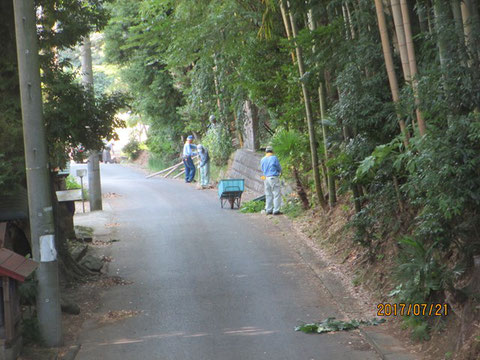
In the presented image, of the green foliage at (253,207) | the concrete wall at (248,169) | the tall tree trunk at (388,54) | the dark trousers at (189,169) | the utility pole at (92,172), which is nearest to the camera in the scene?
the tall tree trunk at (388,54)

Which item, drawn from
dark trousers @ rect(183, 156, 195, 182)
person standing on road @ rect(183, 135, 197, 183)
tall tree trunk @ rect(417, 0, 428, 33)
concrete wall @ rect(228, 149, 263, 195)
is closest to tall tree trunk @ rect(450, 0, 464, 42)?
tall tree trunk @ rect(417, 0, 428, 33)

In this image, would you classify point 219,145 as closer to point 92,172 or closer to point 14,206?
point 92,172

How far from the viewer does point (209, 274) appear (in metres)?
12.1

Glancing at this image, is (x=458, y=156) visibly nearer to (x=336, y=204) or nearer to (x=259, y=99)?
(x=336, y=204)

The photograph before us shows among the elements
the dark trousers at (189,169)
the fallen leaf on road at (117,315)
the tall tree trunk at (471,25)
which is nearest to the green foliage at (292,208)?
the fallen leaf on road at (117,315)

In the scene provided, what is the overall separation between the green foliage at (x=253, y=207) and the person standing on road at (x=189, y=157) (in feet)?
27.6

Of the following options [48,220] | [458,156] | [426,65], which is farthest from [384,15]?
[48,220]

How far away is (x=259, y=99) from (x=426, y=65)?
9.66 m

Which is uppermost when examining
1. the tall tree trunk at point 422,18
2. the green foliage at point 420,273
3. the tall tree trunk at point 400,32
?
the tall tree trunk at point 422,18

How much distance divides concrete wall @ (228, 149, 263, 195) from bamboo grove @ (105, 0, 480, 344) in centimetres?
340

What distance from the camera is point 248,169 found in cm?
2458

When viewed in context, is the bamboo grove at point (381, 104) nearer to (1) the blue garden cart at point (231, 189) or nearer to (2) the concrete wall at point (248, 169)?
(1) the blue garden cart at point (231, 189)

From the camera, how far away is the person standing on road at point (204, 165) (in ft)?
82.0

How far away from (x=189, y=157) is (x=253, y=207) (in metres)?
9.25
